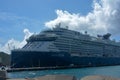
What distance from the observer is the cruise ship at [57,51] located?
10444cm

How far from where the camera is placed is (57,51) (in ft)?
341

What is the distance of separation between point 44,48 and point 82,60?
1617 cm

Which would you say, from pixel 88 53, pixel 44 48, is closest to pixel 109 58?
pixel 88 53

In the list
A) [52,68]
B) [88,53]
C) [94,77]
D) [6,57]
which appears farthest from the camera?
[6,57]

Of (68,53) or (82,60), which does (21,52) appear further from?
(82,60)

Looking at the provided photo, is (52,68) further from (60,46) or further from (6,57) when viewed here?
(6,57)

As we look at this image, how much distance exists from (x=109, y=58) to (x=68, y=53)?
3436 cm

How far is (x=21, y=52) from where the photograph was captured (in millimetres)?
105188

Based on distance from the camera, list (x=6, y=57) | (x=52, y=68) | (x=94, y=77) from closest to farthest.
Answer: (x=94, y=77) < (x=52, y=68) < (x=6, y=57)

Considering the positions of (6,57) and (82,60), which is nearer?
(82,60)

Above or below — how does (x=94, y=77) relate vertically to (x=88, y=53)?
below

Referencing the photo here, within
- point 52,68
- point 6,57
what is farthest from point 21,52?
point 6,57

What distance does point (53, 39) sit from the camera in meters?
107

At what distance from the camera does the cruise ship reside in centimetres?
10444
